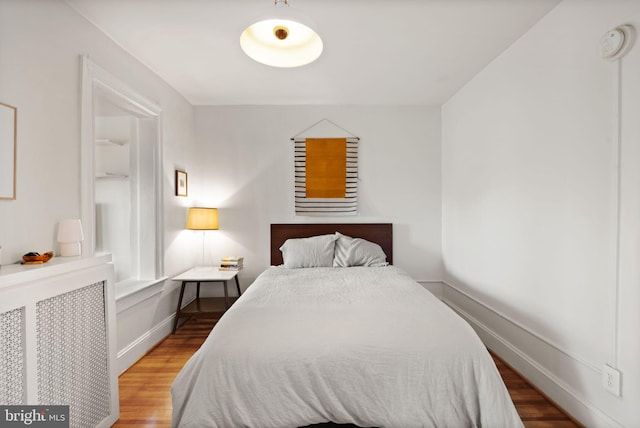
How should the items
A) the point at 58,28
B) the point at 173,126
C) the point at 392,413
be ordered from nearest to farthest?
the point at 392,413 → the point at 58,28 → the point at 173,126

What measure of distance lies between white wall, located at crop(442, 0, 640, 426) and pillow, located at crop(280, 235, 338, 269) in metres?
1.49

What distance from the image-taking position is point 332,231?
3.71m

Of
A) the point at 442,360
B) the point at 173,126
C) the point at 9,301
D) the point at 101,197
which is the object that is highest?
the point at 173,126

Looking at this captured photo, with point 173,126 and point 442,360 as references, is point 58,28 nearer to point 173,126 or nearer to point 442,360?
point 173,126

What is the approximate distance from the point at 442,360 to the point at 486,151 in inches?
80.5

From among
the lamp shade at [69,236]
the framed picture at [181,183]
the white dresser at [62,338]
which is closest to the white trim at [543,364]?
the white dresser at [62,338]

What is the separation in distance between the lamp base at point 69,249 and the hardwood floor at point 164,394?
40.5 inches

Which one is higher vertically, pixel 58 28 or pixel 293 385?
pixel 58 28

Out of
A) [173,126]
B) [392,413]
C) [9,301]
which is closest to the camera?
[9,301]

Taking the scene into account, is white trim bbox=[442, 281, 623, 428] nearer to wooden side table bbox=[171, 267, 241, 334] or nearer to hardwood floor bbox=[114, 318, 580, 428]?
hardwood floor bbox=[114, 318, 580, 428]

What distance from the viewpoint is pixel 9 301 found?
1.22 m

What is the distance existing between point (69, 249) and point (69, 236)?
8 centimetres

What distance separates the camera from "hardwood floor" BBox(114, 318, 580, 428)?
5.89 ft

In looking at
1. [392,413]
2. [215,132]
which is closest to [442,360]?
[392,413]
